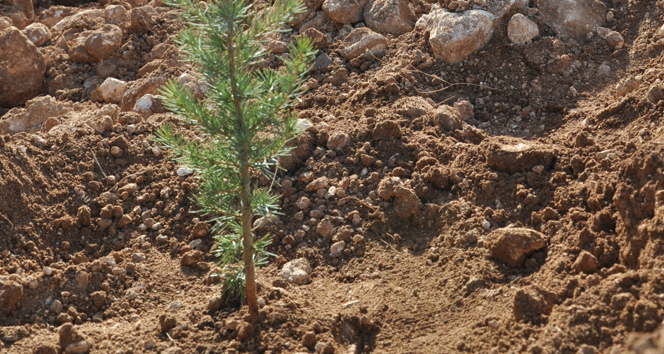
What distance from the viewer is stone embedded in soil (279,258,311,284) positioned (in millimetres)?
3881

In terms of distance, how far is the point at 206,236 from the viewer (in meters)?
4.20

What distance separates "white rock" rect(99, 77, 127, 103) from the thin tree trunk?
2834 millimetres

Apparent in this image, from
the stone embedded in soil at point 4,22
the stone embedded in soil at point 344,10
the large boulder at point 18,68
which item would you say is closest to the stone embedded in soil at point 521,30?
the stone embedded in soil at point 344,10

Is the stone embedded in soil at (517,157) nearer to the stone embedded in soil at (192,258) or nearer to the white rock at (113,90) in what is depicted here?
the stone embedded in soil at (192,258)

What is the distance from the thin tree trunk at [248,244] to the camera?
10.7ft

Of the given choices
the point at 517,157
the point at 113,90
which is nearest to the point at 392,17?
the point at 517,157

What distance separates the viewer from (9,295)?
3674mm

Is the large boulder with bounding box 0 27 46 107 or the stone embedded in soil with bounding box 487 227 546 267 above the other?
the stone embedded in soil with bounding box 487 227 546 267

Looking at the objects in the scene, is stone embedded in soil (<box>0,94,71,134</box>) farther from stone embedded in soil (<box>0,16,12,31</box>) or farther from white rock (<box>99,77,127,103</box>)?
stone embedded in soil (<box>0,16,12,31</box>)

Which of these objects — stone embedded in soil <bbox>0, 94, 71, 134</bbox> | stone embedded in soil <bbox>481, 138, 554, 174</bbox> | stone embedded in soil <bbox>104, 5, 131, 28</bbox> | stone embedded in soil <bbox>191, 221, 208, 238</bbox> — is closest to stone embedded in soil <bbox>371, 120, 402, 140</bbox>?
stone embedded in soil <bbox>481, 138, 554, 174</bbox>

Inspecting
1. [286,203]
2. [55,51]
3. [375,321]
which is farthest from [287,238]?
[55,51]

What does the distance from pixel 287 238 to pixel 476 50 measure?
2.08 m

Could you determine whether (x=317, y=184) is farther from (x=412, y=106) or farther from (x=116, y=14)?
(x=116, y=14)

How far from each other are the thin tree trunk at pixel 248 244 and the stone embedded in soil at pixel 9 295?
1.26 m
